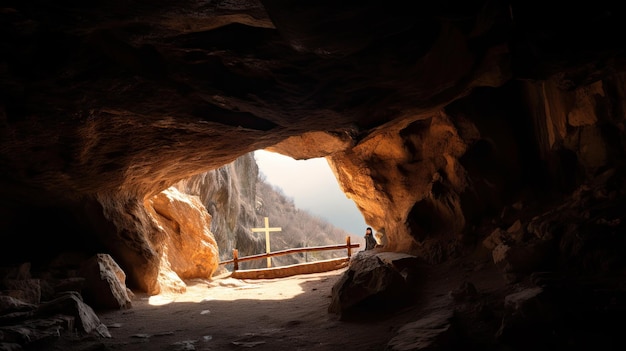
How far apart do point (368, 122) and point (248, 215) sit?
25.5 metres

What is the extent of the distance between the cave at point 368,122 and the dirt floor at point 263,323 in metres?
0.48

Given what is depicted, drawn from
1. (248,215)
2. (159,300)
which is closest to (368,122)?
(159,300)

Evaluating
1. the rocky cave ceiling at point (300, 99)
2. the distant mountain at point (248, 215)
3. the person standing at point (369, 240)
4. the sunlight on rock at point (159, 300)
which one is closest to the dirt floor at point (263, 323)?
the sunlight on rock at point (159, 300)

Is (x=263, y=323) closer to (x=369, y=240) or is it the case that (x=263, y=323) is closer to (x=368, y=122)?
(x=368, y=122)

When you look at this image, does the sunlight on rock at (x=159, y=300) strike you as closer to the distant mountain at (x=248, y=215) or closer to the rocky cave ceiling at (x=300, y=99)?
the rocky cave ceiling at (x=300, y=99)

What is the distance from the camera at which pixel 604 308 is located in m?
3.67

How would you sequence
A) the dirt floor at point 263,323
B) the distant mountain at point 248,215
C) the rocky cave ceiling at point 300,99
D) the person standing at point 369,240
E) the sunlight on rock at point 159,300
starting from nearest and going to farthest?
the rocky cave ceiling at point 300,99 → the dirt floor at point 263,323 → the sunlight on rock at point 159,300 → the person standing at point 369,240 → the distant mountain at point 248,215

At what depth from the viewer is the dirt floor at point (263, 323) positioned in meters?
4.77

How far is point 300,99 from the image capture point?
201 inches

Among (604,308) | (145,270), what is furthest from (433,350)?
(145,270)

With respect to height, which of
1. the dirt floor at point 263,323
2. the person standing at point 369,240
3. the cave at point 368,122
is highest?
the cave at point 368,122

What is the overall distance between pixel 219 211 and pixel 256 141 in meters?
16.1

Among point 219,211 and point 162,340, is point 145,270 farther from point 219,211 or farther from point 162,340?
point 219,211

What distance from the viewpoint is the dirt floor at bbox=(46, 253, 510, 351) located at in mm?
4766
